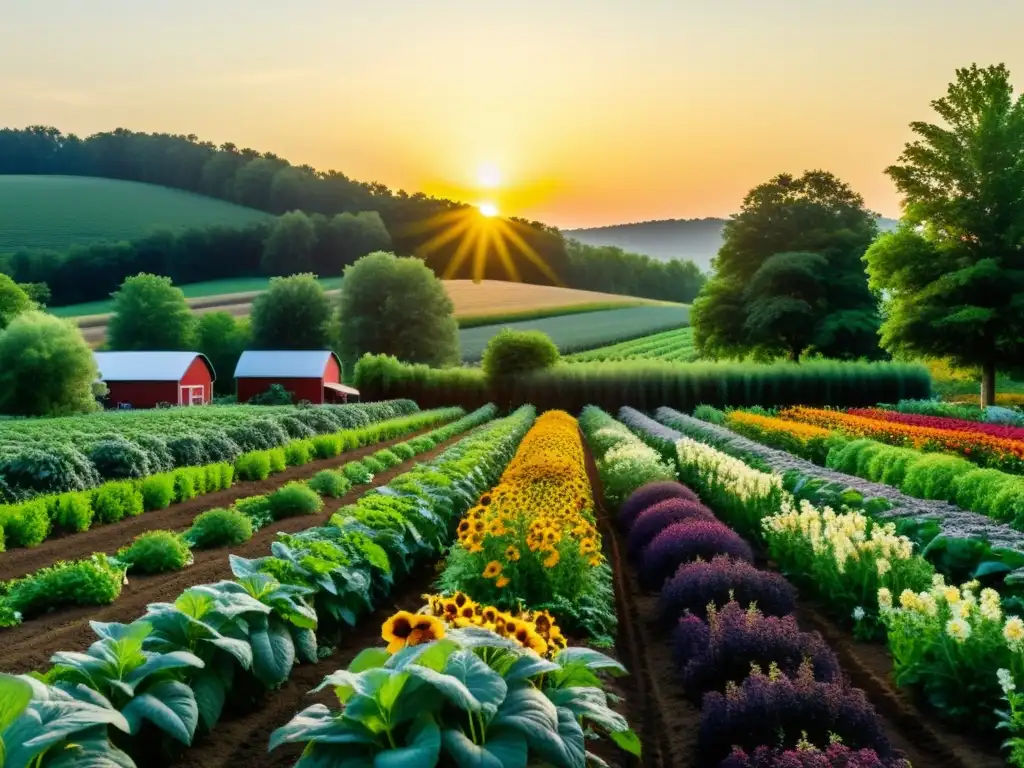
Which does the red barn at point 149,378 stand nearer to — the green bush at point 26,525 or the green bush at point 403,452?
the green bush at point 403,452

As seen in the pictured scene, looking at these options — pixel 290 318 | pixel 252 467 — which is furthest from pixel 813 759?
pixel 290 318

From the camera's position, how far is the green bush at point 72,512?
1355 centimetres

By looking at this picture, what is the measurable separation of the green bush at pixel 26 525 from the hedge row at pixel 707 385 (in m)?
34.8

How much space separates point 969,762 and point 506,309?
262 ft

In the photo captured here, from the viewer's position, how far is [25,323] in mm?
41156

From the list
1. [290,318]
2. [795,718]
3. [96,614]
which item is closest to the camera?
[795,718]

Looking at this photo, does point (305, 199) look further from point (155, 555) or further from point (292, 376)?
point (155, 555)

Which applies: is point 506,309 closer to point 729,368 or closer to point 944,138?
point 729,368

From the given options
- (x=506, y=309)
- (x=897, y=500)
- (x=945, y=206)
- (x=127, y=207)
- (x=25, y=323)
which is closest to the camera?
(x=897, y=500)

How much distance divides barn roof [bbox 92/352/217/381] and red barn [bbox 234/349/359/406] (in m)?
3.31

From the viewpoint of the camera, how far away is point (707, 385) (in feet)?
151

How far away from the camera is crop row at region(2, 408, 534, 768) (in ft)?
12.4

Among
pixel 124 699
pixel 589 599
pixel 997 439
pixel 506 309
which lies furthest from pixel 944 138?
pixel 506 309

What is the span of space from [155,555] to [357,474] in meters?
8.96
